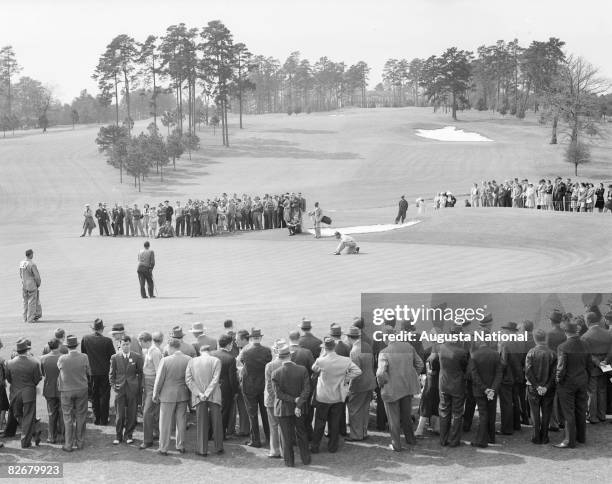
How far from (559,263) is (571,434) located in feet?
56.9

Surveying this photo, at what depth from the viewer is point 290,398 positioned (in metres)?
11.3

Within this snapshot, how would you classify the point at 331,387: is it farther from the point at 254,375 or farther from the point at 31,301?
the point at 31,301

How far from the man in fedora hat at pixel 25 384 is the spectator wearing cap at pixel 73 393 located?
50 cm

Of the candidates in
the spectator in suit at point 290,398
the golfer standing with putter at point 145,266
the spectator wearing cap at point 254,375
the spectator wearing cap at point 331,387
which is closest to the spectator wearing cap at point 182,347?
the spectator wearing cap at point 254,375

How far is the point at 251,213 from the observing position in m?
42.4

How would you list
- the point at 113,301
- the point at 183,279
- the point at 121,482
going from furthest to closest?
the point at 183,279 < the point at 113,301 < the point at 121,482

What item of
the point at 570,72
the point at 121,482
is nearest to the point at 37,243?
the point at 121,482

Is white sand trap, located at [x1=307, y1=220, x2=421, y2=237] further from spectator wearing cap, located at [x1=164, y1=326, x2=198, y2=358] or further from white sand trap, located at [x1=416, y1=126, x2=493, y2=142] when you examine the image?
white sand trap, located at [x1=416, y1=126, x2=493, y2=142]

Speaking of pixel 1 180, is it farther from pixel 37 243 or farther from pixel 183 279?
pixel 183 279

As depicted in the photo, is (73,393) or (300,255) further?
(300,255)

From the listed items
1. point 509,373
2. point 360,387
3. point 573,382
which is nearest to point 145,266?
point 360,387

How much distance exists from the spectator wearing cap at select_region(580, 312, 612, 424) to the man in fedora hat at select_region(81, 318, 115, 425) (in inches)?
309

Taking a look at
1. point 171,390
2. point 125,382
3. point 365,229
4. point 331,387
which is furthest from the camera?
point 365,229

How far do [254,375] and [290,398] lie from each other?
93cm
